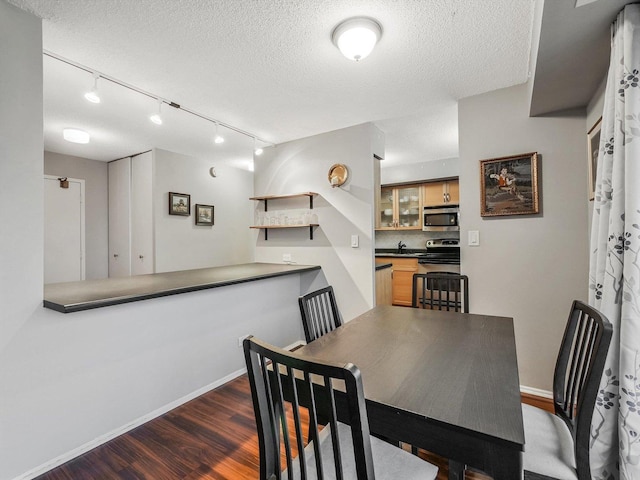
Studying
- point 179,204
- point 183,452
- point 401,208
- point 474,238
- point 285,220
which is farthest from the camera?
point 401,208

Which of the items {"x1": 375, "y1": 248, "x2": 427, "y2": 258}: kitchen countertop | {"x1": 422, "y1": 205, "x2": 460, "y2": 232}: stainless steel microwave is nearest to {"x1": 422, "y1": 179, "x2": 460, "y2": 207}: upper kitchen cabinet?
{"x1": 422, "y1": 205, "x2": 460, "y2": 232}: stainless steel microwave

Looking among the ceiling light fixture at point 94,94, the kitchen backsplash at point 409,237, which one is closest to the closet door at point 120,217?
the ceiling light fixture at point 94,94

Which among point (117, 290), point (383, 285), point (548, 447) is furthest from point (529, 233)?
point (117, 290)

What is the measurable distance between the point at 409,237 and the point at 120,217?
4840 mm

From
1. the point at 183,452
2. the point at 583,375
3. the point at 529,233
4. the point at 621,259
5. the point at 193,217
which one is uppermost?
the point at 193,217

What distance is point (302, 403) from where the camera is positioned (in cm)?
110

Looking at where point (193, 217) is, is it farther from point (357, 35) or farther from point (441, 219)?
point (441, 219)

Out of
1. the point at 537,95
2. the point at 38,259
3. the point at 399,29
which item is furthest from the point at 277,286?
the point at 537,95

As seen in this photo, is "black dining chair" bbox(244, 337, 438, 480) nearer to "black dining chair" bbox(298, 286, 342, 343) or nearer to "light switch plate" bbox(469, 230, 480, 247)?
"black dining chair" bbox(298, 286, 342, 343)

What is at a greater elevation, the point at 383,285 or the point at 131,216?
the point at 131,216

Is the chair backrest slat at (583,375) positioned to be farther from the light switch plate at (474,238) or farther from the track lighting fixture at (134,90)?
the track lighting fixture at (134,90)

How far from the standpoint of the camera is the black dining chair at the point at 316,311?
167cm

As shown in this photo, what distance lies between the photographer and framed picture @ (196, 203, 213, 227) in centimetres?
480

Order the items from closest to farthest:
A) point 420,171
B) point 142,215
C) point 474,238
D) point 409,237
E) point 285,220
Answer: point 474,238 → point 285,220 → point 142,215 → point 420,171 → point 409,237
